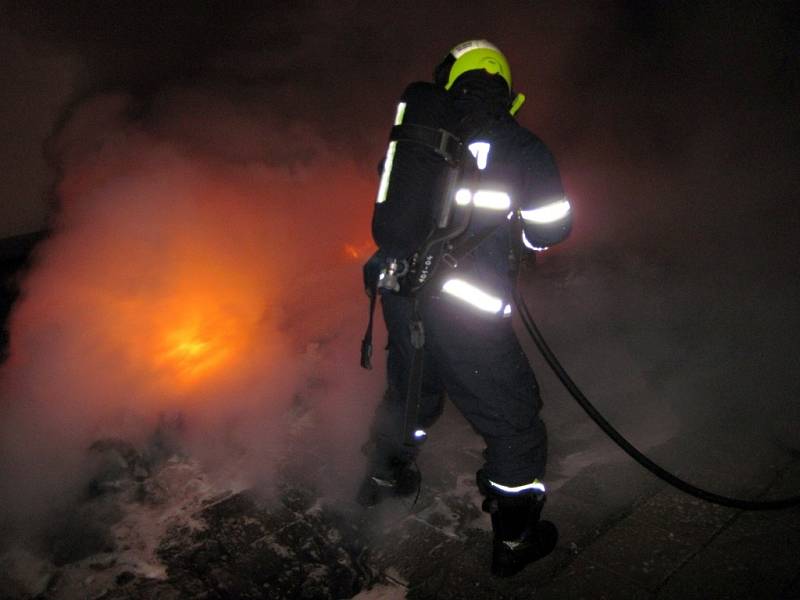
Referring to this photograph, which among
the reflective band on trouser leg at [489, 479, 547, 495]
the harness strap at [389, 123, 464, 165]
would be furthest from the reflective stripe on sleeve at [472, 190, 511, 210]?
the reflective band on trouser leg at [489, 479, 547, 495]

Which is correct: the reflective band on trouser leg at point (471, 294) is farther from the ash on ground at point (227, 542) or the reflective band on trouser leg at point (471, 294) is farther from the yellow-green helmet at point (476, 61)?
the ash on ground at point (227, 542)

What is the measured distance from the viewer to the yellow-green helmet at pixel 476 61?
2.55m

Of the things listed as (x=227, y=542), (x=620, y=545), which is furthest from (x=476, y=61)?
(x=227, y=542)

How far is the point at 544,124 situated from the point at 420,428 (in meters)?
7.57

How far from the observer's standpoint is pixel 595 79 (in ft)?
30.7

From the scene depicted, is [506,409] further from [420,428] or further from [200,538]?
[200,538]

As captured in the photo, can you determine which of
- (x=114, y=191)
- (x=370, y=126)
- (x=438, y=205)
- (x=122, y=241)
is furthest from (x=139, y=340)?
(x=370, y=126)

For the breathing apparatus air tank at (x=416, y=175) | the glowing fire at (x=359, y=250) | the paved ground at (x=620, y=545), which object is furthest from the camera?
the glowing fire at (x=359, y=250)

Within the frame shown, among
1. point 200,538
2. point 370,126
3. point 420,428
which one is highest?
point 370,126

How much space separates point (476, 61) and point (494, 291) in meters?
0.98

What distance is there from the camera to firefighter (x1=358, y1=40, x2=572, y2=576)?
2.49 m

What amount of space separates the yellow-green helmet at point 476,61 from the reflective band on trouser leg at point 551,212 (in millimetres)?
540

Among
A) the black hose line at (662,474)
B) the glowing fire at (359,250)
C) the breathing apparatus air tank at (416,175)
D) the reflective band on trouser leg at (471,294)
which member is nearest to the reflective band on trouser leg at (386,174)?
the breathing apparatus air tank at (416,175)

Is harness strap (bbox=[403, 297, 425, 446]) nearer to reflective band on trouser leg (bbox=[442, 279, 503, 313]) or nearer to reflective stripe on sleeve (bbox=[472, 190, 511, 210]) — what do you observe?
reflective band on trouser leg (bbox=[442, 279, 503, 313])
